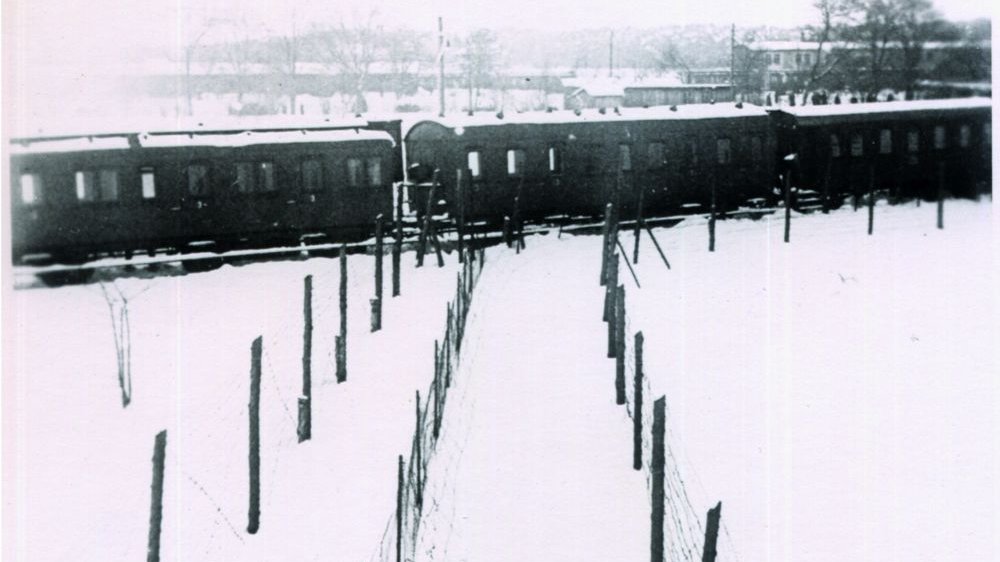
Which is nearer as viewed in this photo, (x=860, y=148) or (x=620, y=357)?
(x=620, y=357)

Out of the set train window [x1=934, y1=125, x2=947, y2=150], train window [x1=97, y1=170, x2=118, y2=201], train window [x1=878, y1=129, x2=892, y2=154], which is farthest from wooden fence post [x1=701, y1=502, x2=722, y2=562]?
train window [x1=878, y1=129, x2=892, y2=154]

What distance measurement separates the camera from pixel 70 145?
12750mm

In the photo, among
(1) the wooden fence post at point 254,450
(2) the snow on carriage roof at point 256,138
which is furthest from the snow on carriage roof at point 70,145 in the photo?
(1) the wooden fence post at point 254,450

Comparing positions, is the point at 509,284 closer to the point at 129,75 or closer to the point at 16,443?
the point at 129,75

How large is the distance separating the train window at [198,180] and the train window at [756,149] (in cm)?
1314

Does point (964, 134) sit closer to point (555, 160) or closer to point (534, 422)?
point (555, 160)

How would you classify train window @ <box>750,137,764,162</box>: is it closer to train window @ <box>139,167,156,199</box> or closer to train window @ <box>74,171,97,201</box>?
train window @ <box>139,167,156,199</box>

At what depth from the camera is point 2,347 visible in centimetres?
789

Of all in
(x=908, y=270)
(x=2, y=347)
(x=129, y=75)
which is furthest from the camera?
(x=908, y=270)

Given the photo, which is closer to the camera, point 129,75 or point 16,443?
point 16,443

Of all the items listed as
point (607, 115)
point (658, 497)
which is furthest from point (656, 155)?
point (658, 497)

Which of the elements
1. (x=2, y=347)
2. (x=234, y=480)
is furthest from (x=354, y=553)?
(x=2, y=347)

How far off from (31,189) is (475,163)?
1164cm

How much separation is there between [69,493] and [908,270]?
41.8 feet
